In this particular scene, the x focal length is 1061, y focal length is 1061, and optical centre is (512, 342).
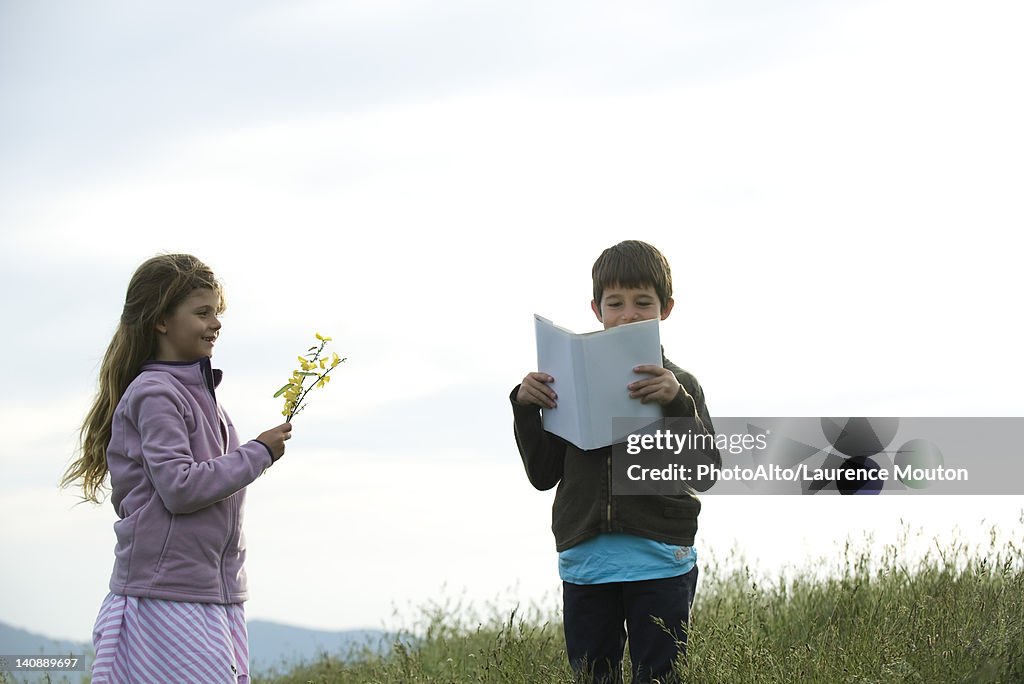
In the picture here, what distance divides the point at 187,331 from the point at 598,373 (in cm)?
153

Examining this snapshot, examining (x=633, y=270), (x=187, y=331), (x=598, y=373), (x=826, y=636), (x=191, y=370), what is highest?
(x=633, y=270)

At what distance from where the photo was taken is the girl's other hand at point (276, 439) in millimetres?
3807

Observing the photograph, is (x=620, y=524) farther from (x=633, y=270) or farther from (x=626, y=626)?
(x=633, y=270)

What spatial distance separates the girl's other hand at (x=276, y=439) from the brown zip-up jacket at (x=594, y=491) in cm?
84

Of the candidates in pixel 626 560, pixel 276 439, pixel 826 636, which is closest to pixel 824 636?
pixel 826 636

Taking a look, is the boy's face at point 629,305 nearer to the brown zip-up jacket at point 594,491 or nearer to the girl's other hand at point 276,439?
the brown zip-up jacket at point 594,491

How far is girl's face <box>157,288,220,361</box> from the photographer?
3.92 m

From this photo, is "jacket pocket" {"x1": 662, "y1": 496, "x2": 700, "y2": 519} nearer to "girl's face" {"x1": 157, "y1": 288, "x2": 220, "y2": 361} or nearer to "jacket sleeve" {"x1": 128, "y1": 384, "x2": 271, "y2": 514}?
"jacket sleeve" {"x1": 128, "y1": 384, "x2": 271, "y2": 514}

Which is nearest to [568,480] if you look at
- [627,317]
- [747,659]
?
[627,317]

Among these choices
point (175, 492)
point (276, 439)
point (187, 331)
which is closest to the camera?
point (175, 492)

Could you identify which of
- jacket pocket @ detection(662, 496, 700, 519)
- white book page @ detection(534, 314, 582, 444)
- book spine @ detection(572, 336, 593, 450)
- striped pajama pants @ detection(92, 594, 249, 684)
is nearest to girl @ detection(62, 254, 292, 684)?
striped pajama pants @ detection(92, 594, 249, 684)

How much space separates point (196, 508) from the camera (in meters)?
3.66

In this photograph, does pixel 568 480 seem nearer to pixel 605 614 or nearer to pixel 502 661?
pixel 605 614

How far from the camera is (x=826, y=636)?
4.55 m
